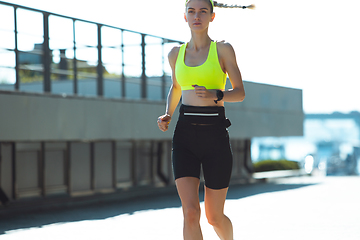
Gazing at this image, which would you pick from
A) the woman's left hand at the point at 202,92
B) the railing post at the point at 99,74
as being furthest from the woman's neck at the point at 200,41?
the railing post at the point at 99,74

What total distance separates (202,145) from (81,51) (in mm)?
12580

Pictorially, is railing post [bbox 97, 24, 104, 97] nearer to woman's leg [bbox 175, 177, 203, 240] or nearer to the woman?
the woman

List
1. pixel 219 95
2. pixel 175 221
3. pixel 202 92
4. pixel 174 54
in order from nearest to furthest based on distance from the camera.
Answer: pixel 202 92
pixel 219 95
pixel 174 54
pixel 175 221

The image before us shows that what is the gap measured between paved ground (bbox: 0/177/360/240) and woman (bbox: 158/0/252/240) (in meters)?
3.56

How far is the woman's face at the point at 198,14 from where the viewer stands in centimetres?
514

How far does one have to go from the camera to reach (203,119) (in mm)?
5098

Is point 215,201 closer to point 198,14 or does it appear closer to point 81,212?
point 198,14

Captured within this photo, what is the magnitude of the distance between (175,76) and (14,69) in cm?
967

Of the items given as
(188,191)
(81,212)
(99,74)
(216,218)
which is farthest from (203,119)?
(99,74)

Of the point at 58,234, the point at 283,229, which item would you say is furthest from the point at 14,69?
the point at 283,229

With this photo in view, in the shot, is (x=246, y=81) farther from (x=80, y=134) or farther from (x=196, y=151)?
(x=196, y=151)

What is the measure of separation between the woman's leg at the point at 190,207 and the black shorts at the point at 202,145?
6cm

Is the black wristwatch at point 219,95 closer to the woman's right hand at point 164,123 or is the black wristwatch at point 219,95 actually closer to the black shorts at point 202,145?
the black shorts at point 202,145

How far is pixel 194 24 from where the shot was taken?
5.20 metres
